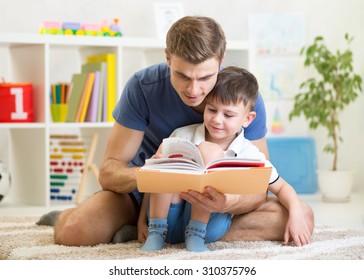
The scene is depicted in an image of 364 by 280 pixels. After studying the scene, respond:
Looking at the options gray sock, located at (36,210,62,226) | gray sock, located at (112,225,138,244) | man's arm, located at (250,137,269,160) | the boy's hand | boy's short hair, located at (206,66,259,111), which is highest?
boy's short hair, located at (206,66,259,111)

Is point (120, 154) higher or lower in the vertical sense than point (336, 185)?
higher

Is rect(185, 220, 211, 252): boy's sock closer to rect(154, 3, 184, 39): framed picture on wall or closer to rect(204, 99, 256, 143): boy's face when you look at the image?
rect(204, 99, 256, 143): boy's face

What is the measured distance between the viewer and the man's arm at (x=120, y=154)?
2334mm

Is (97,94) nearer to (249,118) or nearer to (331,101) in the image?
(331,101)

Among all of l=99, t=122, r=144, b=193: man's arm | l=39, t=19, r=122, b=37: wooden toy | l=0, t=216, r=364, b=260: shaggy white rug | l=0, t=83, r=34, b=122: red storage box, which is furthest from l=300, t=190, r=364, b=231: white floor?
l=0, t=83, r=34, b=122: red storage box

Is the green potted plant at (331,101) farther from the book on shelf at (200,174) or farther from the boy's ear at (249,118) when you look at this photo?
the book on shelf at (200,174)

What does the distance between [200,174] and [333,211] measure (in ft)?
6.67

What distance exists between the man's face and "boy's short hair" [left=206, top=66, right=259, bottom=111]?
0.12ft

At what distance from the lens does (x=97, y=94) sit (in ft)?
13.1

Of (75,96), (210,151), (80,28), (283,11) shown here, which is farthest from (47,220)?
(283,11)

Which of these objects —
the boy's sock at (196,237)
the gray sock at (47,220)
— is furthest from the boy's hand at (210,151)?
the gray sock at (47,220)

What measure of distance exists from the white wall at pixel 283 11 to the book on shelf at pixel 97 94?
21.6 inches

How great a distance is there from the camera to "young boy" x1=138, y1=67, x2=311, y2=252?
2.17 metres

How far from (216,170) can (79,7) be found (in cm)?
279
